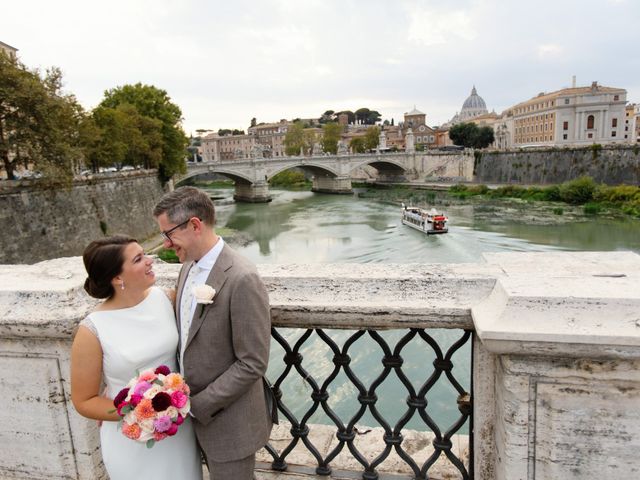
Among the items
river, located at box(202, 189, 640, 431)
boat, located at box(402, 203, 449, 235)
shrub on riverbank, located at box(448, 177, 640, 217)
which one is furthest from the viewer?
shrub on riverbank, located at box(448, 177, 640, 217)

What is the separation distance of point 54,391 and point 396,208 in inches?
1220

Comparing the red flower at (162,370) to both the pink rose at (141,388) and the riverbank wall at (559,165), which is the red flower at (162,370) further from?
the riverbank wall at (559,165)

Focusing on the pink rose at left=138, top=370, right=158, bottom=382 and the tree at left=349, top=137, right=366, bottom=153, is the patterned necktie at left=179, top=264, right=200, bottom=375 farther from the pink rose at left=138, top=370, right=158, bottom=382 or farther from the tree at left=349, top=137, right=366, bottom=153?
the tree at left=349, top=137, right=366, bottom=153

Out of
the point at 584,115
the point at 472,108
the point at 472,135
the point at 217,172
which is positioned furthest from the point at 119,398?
the point at 472,108

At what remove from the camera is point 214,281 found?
4.81 feet

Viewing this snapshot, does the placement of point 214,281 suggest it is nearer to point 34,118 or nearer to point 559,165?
point 34,118

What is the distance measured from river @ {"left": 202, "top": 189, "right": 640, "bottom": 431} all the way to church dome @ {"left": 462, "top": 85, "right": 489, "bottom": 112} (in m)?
74.8

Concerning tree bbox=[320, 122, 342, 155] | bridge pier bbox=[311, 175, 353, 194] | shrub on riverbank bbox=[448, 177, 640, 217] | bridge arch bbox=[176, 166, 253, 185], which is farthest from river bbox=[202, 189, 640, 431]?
tree bbox=[320, 122, 342, 155]

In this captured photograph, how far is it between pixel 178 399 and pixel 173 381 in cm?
5

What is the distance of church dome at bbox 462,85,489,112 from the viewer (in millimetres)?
100775

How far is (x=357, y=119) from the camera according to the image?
11919 cm

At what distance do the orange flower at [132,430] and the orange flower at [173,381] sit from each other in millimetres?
151

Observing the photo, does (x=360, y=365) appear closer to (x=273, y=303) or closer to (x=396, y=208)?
(x=273, y=303)

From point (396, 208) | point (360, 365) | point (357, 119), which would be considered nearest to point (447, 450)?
point (360, 365)
